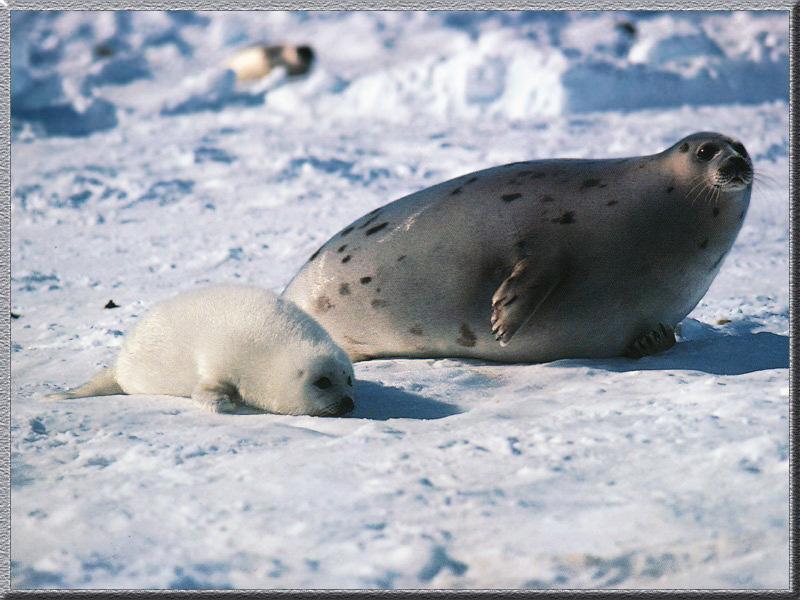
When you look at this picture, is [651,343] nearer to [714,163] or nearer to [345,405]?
[714,163]

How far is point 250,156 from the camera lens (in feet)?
26.3

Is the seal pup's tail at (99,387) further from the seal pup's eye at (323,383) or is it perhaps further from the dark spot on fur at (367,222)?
the dark spot on fur at (367,222)

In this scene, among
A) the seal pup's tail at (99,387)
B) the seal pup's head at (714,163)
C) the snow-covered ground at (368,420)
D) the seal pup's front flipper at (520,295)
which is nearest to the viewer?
the snow-covered ground at (368,420)

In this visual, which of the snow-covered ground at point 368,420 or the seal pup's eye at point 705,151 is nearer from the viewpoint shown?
the snow-covered ground at point 368,420

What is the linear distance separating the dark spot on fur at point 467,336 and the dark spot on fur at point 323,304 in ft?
1.73

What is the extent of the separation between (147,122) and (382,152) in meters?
3.12

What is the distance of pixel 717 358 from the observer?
122 inches

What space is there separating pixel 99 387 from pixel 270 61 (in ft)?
34.3

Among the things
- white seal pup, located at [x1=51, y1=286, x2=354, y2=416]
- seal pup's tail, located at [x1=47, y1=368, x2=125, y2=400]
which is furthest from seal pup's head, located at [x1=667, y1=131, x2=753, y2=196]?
seal pup's tail, located at [x1=47, y1=368, x2=125, y2=400]

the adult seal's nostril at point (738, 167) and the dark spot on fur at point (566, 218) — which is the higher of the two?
the adult seal's nostril at point (738, 167)

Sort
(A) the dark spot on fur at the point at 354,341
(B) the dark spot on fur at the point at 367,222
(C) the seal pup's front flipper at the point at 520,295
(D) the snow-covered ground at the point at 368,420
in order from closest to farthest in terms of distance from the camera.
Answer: (D) the snow-covered ground at the point at 368,420 → (C) the seal pup's front flipper at the point at 520,295 → (A) the dark spot on fur at the point at 354,341 → (B) the dark spot on fur at the point at 367,222

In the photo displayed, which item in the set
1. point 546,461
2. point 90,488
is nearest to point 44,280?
point 90,488

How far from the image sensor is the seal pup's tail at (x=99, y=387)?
2.95 m

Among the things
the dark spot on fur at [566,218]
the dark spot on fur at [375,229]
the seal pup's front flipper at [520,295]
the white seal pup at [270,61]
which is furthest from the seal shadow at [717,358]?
the white seal pup at [270,61]
